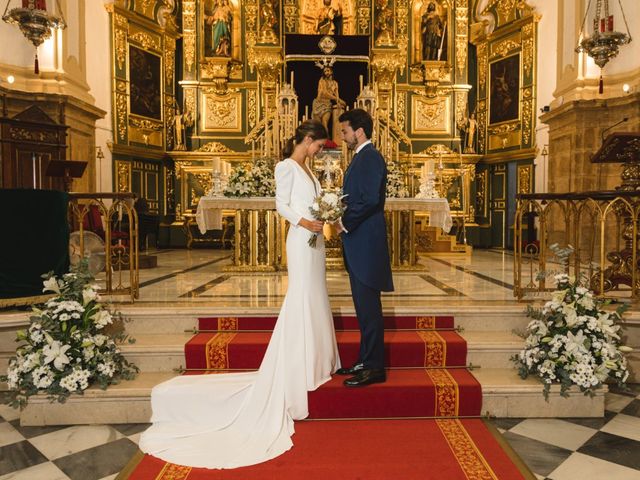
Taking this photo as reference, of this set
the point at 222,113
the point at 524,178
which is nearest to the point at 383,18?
the point at 222,113

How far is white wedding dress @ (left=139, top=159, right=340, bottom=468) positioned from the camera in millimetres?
3518

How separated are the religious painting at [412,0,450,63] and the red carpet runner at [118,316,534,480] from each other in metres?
11.3

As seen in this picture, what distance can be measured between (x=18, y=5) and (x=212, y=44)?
566 cm

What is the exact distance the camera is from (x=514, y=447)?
3.43m

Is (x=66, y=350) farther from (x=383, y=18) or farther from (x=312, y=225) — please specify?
(x=383, y=18)

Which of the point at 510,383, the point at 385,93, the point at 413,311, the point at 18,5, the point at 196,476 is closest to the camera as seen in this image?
the point at 196,476

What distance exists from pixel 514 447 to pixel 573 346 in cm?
96

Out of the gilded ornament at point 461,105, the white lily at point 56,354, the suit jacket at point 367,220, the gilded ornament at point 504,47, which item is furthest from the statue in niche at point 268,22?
the white lily at point 56,354

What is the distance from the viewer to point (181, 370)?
4.38m

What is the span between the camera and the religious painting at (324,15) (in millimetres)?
14188

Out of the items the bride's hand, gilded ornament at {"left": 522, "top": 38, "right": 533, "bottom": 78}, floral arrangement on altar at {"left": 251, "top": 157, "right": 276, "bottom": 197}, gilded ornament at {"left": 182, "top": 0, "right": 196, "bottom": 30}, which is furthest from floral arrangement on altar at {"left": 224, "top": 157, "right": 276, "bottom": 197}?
gilded ornament at {"left": 522, "top": 38, "right": 533, "bottom": 78}

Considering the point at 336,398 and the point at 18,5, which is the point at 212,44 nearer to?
the point at 18,5

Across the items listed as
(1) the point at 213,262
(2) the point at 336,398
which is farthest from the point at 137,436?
(1) the point at 213,262

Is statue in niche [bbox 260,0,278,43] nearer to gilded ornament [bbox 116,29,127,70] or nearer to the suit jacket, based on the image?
gilded ornament [bbox 116,29,127,70]
